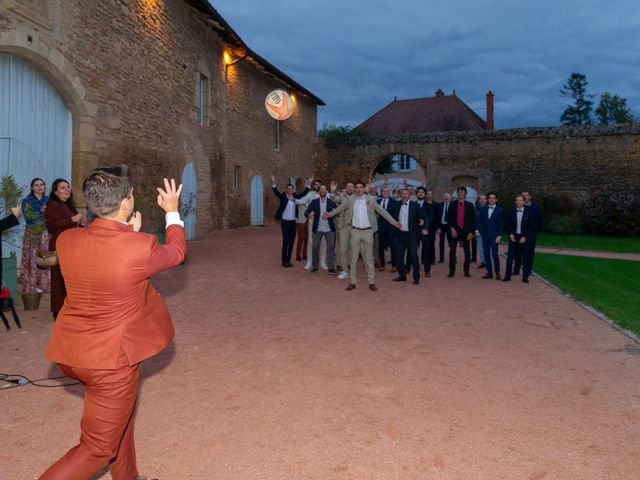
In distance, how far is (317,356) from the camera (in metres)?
4.84

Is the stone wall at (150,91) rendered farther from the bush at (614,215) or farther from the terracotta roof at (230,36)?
the bush at (614,215)

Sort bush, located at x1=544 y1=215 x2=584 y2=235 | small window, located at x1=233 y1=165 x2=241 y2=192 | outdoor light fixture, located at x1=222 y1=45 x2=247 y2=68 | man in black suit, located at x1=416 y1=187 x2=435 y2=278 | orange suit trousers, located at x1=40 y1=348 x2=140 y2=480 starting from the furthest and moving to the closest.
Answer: bush, located at x1=544 y1=215 x2=584 y2=235 → small window, located at x1=233 y1=165 x2=241 y2=192 → outdoor light fixture, located at x1=222 y1=45 x2=247 y2=68 → man in black suit, located at x1=416 y1=187 x2=435 y2=278 → orange suit trousers, located at x1=40 y1=348 x2=140 y2=480

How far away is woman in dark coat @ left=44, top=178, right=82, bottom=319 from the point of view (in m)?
5.86

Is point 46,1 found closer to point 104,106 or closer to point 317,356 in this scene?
point 104,106

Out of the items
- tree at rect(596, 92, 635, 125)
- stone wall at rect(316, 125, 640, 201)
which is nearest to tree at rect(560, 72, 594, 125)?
tree at rect(596, 92, 635, 125)

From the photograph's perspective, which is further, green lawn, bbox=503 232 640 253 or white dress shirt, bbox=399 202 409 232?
green lawn, bbox=503 232 640 253

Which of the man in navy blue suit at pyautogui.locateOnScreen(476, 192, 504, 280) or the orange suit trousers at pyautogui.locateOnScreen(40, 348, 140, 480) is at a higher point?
the man in navy blue suit at pyautogui.locateOnScreen(476, 192, 504, 280)

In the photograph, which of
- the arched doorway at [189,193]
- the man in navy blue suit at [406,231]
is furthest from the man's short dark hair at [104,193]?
the arched doorway at [189,193]

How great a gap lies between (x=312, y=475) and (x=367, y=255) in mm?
5895

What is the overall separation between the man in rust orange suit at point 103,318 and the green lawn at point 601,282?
571cm

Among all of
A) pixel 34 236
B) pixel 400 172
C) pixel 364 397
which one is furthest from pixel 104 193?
pixel 400 172

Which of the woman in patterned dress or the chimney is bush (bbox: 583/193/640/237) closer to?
the chimney

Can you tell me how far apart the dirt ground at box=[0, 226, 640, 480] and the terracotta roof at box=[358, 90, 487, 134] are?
94.1ft

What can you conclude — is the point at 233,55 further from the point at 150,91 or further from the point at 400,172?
the point at 400,172
